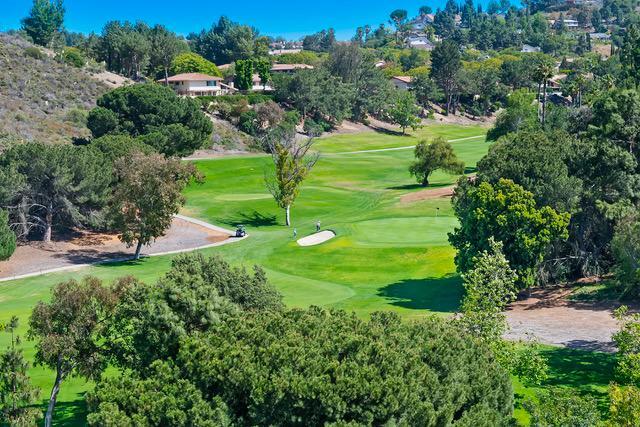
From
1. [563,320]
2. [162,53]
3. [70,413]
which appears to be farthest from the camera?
[162,53]

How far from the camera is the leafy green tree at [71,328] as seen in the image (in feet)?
76.8

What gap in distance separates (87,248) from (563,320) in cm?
4144

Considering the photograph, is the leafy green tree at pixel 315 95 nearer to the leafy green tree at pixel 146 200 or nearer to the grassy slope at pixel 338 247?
the grassy slope at pixel 338 247

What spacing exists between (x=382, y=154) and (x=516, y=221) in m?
80.2

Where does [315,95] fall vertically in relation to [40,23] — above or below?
below

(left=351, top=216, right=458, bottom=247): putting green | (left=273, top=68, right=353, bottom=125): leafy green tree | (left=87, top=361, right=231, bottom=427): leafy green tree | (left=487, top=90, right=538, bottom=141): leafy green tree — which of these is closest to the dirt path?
(left=351, top=216, right=458, bottom=247): putting green

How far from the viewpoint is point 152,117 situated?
96.3m

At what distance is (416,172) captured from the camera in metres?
93.4

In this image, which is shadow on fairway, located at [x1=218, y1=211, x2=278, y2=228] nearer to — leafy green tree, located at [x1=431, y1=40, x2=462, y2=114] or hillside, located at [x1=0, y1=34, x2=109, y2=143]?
hillside, located at [x1=0, y1=34, x2=109, y2=143]

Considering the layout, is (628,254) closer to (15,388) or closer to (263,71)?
(15,388)

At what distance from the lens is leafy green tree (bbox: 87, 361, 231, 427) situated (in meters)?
19.8

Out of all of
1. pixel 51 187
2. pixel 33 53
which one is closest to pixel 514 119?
pixel 51 187

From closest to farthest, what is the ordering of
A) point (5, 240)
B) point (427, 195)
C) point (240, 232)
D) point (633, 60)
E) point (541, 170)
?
point (541, 170) < point (5, 240) < point (240, 232) < point (427, 195) < point (633, 60)

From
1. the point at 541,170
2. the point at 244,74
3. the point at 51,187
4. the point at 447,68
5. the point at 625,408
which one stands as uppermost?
the point at 447,68
